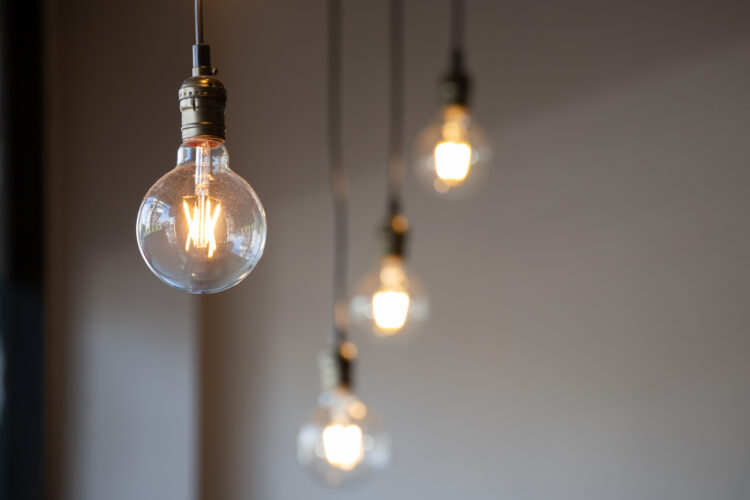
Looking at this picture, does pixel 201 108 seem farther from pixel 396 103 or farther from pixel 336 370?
pixel 396 103

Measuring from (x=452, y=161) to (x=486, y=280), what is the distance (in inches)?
40.2

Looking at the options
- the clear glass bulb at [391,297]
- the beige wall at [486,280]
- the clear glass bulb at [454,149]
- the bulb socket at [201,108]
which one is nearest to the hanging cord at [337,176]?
the beige wall at [486,280]

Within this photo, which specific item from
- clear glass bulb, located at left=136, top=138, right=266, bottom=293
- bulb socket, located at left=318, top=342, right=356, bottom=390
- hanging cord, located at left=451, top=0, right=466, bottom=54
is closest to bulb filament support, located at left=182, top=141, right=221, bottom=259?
clear glass bulb, located at left=136, top=138, right=266, bottom=293

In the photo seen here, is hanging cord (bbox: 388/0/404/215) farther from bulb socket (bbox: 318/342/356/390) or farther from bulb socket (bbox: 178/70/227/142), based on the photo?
bulb socket (bbox: 178/70/227/142)

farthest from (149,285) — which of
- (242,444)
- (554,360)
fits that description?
(554,360)

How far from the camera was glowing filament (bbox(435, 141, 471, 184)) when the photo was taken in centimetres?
193

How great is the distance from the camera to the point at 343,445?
72.4 inches

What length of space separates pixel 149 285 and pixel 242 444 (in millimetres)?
708

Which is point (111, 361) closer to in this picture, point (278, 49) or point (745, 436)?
point (278, 49)

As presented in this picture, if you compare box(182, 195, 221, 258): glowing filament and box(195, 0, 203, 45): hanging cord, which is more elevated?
box(195, 0, 203, 45): hanging cord

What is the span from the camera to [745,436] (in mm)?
2586

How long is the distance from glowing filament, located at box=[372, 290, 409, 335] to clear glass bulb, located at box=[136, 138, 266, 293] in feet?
4.56

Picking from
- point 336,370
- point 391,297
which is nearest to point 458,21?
point 391,297

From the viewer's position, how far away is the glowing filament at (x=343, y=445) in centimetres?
183
